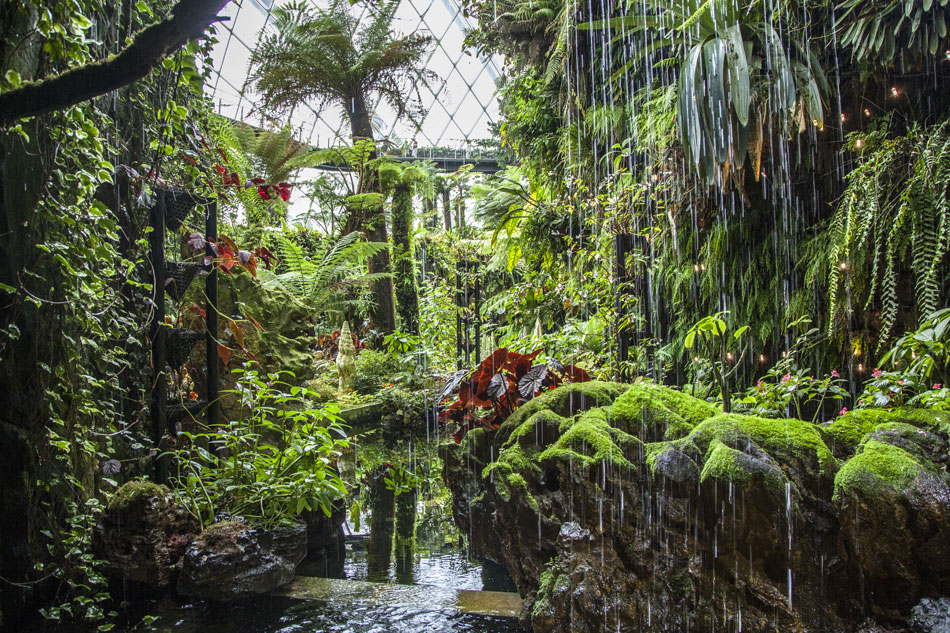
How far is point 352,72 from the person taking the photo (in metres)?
7.14

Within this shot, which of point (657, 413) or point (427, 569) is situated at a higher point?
point (657, 413)

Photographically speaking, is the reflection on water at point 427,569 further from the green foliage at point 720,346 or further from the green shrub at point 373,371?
the green shrub at point 373,371

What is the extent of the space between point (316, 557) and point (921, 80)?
3964 millimetres

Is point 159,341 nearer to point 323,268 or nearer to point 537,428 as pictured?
point 537,428

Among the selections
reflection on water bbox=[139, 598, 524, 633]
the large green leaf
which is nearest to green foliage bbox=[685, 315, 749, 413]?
the large green leaf

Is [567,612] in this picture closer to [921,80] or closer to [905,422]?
[905,422]

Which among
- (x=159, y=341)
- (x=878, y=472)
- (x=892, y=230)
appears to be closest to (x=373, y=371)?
(x=159, y=341)

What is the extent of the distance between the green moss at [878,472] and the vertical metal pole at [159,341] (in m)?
2.76

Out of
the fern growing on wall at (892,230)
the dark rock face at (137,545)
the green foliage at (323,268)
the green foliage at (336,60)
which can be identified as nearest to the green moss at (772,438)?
the fern growing on wall at (892,230)

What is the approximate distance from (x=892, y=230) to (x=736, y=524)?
5.81ft

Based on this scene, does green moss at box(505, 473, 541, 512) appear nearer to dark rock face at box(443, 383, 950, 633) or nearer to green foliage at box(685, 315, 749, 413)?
dark rock face at box(443, 383, 950, 633)

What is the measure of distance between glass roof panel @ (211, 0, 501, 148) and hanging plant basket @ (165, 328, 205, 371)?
565 centimetres

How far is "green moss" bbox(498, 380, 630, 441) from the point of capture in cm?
251

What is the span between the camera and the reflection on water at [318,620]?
6.31 ft
